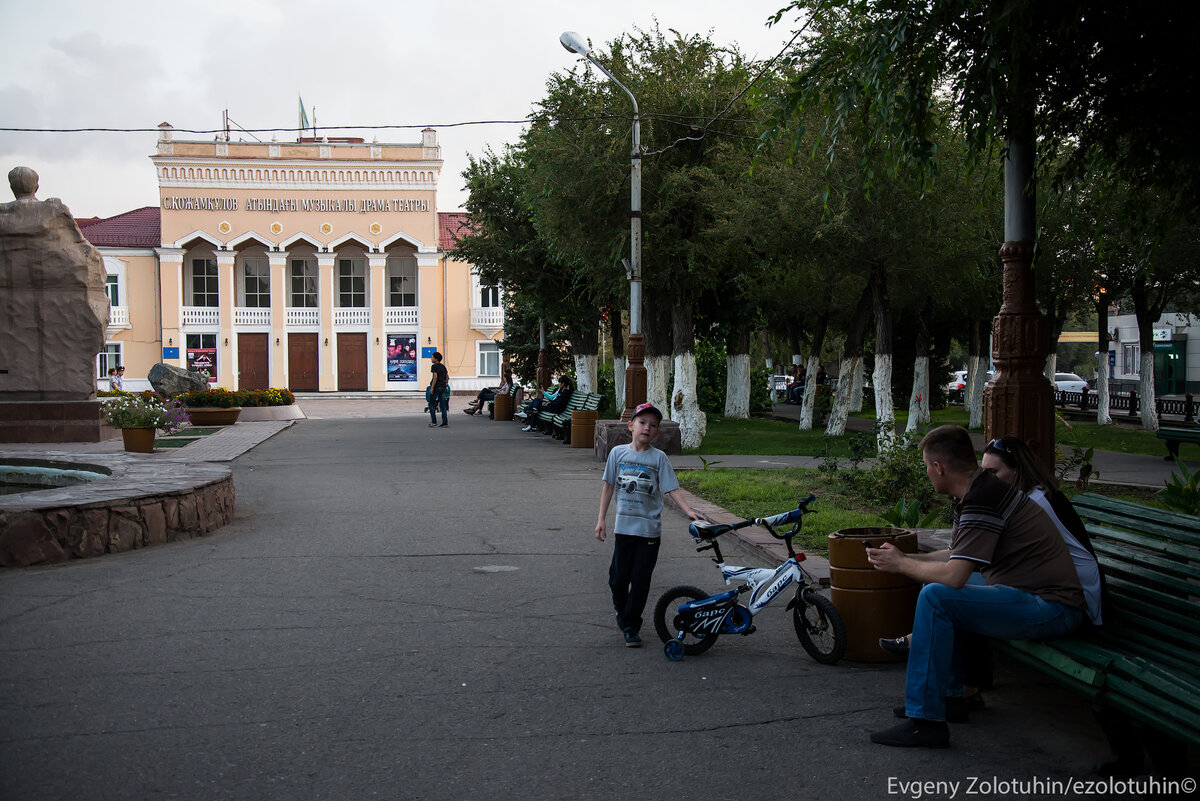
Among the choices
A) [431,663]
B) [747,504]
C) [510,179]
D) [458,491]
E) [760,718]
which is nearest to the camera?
[760,718]

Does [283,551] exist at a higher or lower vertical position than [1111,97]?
lower

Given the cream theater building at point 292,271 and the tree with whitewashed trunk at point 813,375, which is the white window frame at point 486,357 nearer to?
the cream theater building at point 292,271

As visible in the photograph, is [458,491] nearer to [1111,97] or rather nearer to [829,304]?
[1111,97]

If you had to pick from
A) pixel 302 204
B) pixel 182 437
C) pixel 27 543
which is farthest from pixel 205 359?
pixel 27 543

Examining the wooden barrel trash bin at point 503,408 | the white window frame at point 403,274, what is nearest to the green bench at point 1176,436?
the wooden barrel trash bin at point 503,408

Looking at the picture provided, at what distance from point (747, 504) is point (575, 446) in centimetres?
1030

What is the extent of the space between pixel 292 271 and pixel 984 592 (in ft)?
199

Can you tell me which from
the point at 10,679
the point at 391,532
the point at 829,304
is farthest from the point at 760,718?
the point at 829,304

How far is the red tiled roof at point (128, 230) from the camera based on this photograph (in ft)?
195

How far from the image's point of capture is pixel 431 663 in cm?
585

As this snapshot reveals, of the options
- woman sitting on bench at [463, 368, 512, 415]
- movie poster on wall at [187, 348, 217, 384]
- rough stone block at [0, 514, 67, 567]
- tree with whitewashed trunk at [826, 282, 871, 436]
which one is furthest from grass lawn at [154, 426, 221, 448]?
movie poster on wall at [187, 348, 217, 384]

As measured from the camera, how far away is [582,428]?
2197cm

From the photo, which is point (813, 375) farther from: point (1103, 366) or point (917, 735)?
point (917, 735)

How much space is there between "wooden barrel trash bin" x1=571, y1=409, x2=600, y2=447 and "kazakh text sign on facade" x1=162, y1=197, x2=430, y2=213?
40.8m
